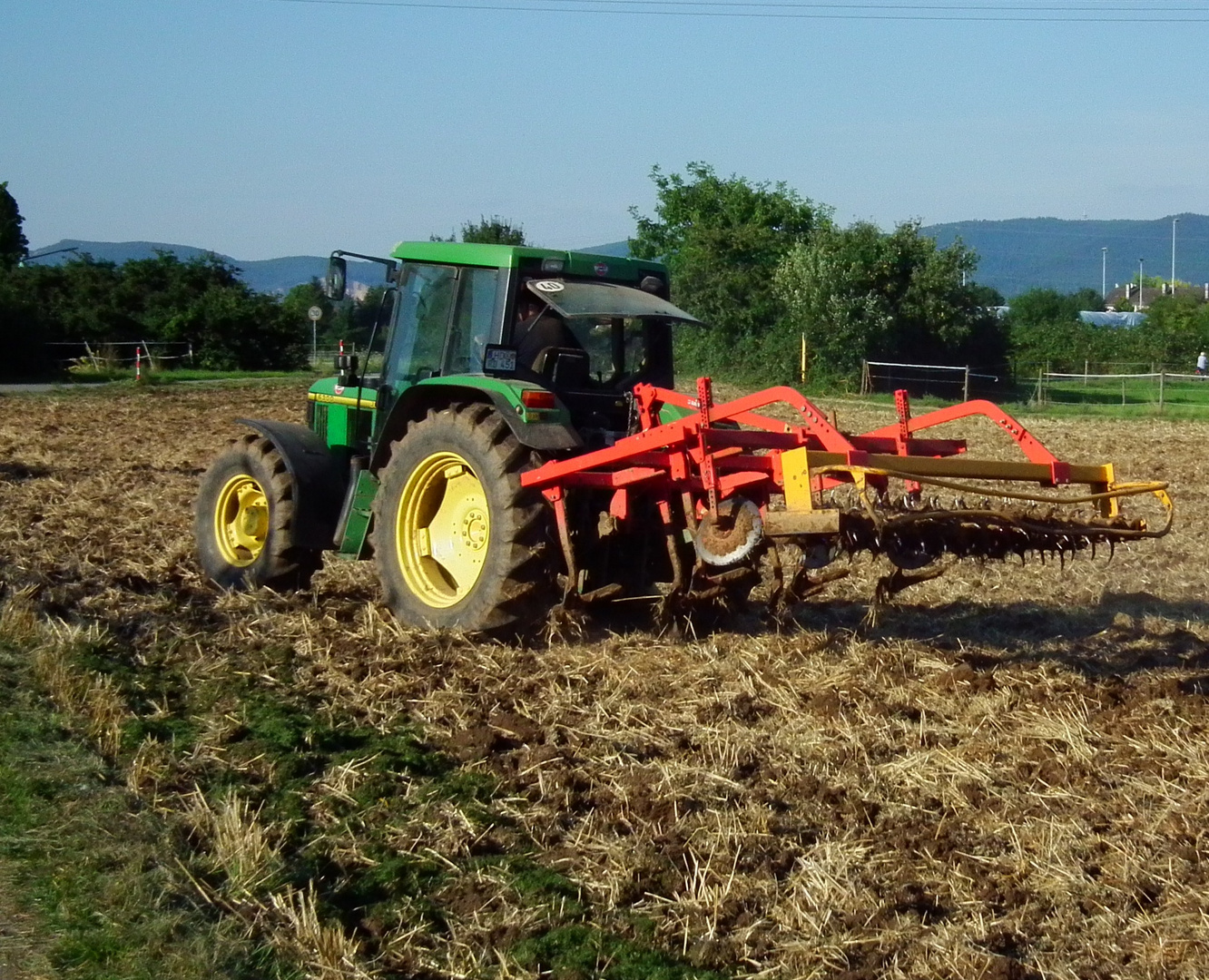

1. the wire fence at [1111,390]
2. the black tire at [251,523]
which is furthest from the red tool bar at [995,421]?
the wire fence at [1111,390]

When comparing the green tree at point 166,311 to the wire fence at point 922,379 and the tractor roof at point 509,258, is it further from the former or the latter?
the tractor roof at point 509,258

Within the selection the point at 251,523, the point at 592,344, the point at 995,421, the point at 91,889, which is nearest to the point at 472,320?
the point at 592,344

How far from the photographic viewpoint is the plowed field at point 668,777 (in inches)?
147

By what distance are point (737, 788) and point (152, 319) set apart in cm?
3870

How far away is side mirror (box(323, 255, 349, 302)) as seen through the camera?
7262 mm

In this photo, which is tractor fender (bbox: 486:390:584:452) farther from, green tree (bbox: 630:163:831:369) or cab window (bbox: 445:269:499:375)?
green tree (bbox: 630:163:831:369)

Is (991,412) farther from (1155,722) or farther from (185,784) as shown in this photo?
(185,784)

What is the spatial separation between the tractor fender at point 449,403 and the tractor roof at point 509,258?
0.66 metres

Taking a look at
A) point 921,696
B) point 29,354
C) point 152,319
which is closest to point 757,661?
point 921,696

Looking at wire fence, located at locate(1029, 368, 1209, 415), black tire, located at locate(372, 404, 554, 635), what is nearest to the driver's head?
black tire, located at locate(372, 404, 554, 635)

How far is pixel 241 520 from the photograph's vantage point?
27.9 ft

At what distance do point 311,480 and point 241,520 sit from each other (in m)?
0.81

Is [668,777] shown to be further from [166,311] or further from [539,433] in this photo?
[166,311]

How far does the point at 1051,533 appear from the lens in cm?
620
